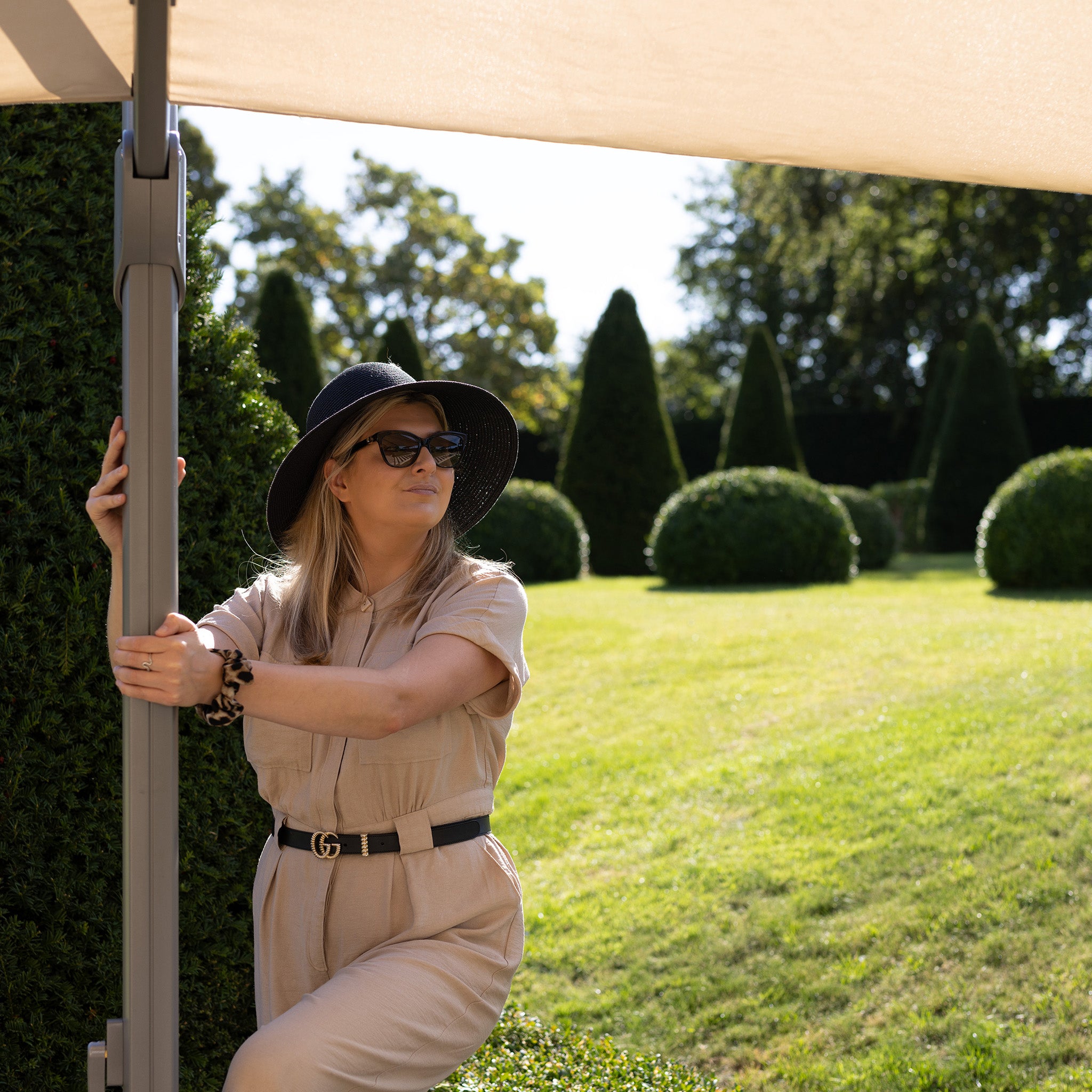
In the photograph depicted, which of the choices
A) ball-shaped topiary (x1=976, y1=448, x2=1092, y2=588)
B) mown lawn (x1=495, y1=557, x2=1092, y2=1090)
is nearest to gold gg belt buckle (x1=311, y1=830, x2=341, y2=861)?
mown lawn (x1=495, y1=557, x2=1092, y2=1090)

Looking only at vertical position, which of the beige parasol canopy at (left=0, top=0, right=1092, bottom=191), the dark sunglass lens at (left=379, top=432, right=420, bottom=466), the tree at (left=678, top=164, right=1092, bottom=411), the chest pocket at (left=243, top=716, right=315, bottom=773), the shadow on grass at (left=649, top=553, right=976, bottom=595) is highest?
the tree at (left=678, top=164, right=1092, bottom=411)

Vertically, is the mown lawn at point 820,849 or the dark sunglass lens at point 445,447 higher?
the dark sunglass lens at point 445,447

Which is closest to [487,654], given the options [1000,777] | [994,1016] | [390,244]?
[994,1016]

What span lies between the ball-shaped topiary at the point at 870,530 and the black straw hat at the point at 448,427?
47.4 feet

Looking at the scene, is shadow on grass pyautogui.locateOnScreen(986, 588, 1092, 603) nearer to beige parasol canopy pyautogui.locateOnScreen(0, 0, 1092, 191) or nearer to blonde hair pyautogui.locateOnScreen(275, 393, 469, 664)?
beige parasol canopy pyautogui.locateOnScreen(0, 0, 1092, 191)

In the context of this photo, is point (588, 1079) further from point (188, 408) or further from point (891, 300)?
point (891, 300)

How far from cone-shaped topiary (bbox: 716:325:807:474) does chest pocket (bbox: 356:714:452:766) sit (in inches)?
641

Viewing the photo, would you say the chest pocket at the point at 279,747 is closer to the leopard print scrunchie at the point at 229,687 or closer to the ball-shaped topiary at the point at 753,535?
the leopard print scrunchie at the point at 229,687

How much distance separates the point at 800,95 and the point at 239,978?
2.56 meters

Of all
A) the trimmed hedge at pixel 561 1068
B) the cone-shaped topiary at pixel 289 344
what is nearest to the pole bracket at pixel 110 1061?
the trimmed hedge at pixel 561 1068

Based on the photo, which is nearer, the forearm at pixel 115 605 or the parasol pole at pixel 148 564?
the parasol pole at pixel 148 564

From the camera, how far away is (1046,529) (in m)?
11.2

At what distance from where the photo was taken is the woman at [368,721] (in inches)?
68.4

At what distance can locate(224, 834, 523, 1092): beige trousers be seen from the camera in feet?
5.74
